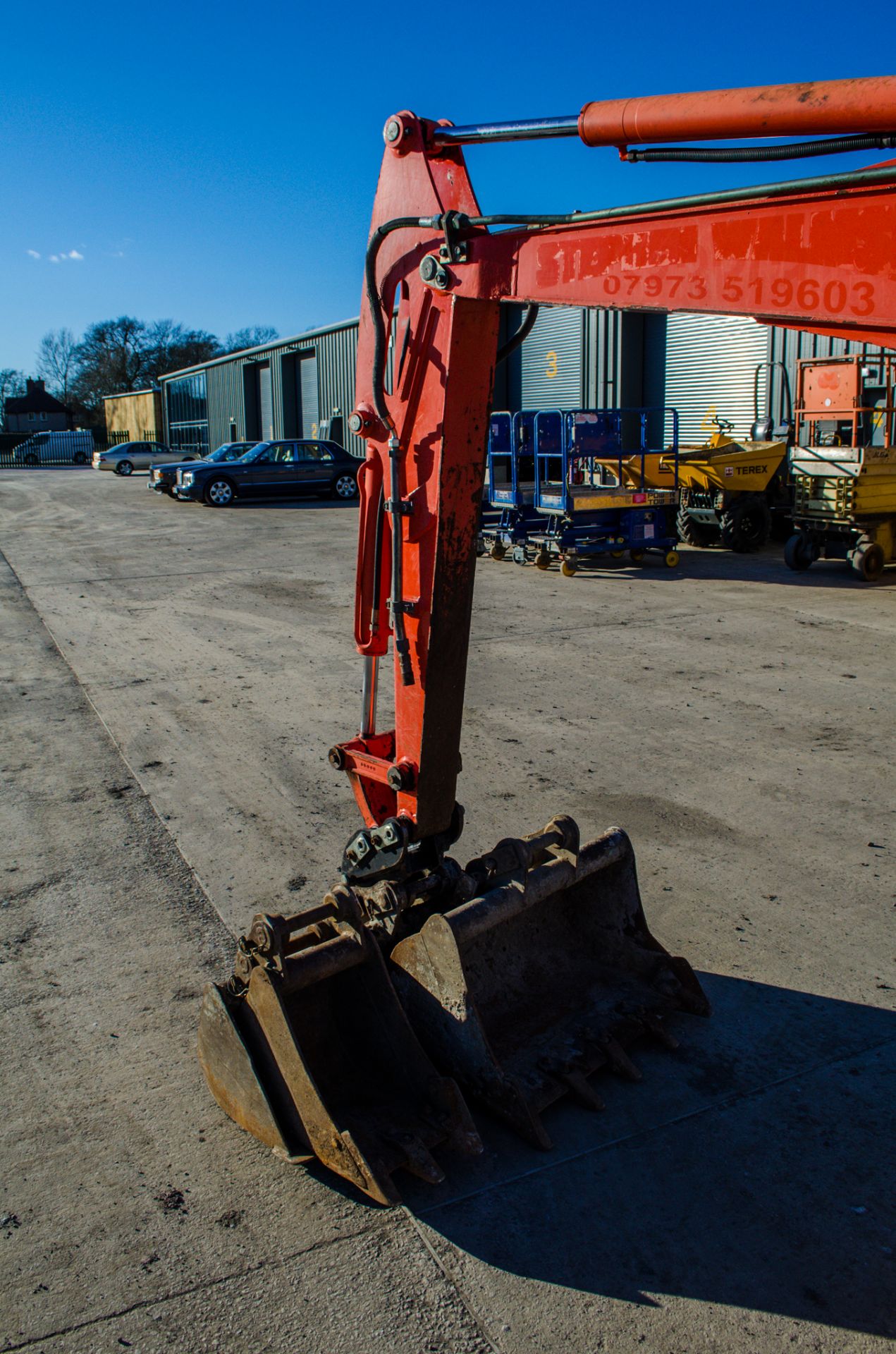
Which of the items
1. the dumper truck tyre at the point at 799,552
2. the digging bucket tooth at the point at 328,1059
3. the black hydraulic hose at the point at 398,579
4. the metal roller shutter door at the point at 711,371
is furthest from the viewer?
the metal roller shutter door at the point at 711,371

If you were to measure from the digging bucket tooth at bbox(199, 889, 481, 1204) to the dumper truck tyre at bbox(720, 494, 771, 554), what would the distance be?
14.9 meters

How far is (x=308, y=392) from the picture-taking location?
41.7 metres

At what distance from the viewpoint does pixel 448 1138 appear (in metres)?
3.42

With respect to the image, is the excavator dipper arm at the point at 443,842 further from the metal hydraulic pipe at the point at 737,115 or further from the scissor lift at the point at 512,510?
the scissor lift at the point at 512,510

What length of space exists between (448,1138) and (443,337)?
2576mm

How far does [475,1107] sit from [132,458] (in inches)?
1808

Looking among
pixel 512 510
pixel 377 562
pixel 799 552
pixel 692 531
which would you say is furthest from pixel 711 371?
pixel 377 562

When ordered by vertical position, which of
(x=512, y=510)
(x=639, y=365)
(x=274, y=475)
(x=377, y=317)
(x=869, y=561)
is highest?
(x=639, y=365)

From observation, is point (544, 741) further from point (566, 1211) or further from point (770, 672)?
Result: point (566, 1211)

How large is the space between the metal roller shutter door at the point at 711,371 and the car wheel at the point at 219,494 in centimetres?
1161

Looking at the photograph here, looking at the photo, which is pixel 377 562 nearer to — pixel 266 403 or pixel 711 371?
pixel 711 371

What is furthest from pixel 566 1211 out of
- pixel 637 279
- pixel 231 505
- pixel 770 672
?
pixel 231 505

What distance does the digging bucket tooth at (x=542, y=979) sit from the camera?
3.61 m

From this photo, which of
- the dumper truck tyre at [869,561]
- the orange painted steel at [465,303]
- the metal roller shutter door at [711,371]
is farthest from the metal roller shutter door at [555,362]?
the orange painted steel at [465,303]
